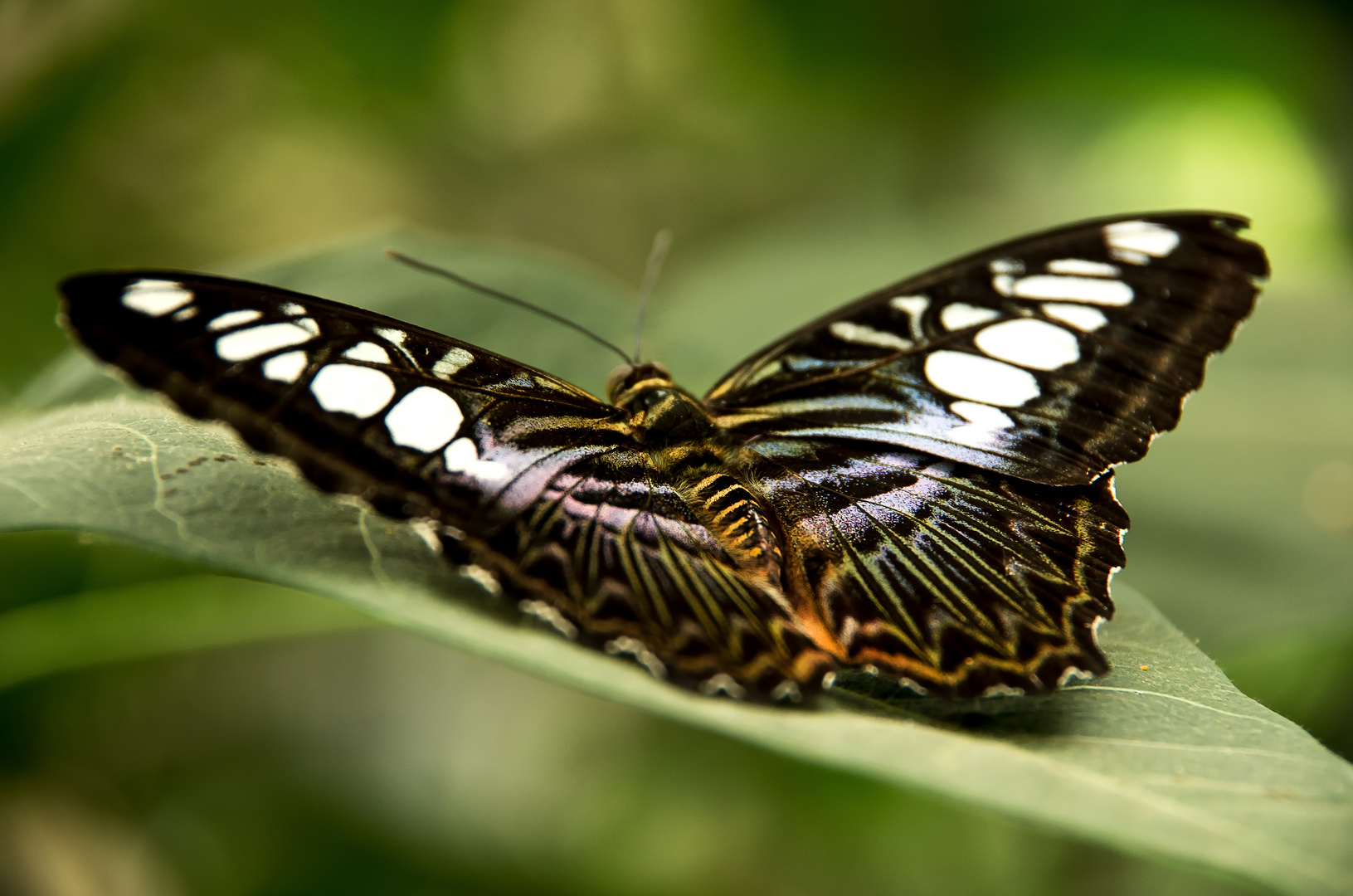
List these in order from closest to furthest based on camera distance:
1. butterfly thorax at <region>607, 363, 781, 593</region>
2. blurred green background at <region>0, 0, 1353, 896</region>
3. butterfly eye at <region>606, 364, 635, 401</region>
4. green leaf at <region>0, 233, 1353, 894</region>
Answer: green leaf at <region>0, 233, 1353, 894</region> < butterfly thorax at <region>607, 363, 781, 593</region> < butterfly eye at <region>606, 364, 635, 401</region> < blurred green background at <region>0, 0, 1353, 896</region>

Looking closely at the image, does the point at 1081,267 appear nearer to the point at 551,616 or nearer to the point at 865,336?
the point at 865,336

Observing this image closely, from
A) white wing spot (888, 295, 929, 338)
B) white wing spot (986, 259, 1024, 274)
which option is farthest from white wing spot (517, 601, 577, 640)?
white wing spot (986, 259, 1024, 274)

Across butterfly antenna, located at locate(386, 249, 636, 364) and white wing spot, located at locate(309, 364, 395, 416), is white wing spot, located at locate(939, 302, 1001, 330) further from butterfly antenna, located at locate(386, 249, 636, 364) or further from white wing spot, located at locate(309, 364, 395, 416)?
white wing spot, located at locate(309, 364, 395, 416)

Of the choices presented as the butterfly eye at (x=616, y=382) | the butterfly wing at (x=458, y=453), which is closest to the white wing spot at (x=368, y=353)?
the butterfly wing at (x=458, y=453)

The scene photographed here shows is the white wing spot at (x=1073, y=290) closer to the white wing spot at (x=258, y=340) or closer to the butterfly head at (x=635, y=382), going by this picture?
the butterfly head at (x=635, y=382)

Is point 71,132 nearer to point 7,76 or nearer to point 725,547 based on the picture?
point 7,76

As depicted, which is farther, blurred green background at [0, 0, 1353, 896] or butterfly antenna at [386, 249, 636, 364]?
blurred green background at [0, 0, 1353, 896]

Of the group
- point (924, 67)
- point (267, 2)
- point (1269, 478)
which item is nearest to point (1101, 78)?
point (924, 67)
